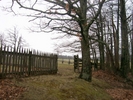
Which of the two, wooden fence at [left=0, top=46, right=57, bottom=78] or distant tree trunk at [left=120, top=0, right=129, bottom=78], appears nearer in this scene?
wooden fence at [left=0, top=46, right=57, bottom=78]

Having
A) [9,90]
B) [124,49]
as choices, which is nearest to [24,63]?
[9,90]

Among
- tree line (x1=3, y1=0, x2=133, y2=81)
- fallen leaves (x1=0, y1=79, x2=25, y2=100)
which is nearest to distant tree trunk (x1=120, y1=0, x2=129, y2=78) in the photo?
tree line (x1=3, y1=0, x2=133, y2=81)

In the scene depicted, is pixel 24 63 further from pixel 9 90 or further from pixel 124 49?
pixel 124 49

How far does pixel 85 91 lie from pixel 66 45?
63.8 feet

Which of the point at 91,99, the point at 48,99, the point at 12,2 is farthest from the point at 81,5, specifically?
the point at 48,99

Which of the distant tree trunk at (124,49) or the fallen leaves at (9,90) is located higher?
the distant tree trunk at (124,49)

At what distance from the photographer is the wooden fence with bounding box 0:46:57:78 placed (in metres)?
8.66

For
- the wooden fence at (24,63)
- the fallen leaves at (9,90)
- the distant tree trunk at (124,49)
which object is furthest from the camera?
the distant tree trunk at (124,49)

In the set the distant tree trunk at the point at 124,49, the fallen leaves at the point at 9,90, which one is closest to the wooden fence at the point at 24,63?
the fallen leaves at the point at 9,90

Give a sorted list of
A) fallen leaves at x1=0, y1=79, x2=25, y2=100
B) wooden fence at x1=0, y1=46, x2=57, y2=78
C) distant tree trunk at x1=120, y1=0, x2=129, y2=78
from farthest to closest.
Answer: distant tree trunk at x1=120, y1=0, x2=129, y2=78 → wooden fence at x1=0, y1=46, x2=57, y2=78 → fallen leaves at x1=0, y1=79, x2=25, y2=100

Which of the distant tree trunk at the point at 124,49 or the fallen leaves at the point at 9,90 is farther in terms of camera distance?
the distant tree trunk at the point at 124,49

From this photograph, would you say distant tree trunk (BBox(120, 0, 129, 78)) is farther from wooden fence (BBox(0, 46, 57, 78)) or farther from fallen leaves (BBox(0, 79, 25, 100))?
fallen leaves (BBox(0, 79, 25, 100))

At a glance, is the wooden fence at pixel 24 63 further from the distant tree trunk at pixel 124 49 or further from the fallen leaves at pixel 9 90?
the distant tree trunk at pixel 124 49

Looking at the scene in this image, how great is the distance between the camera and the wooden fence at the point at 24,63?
866 cm
